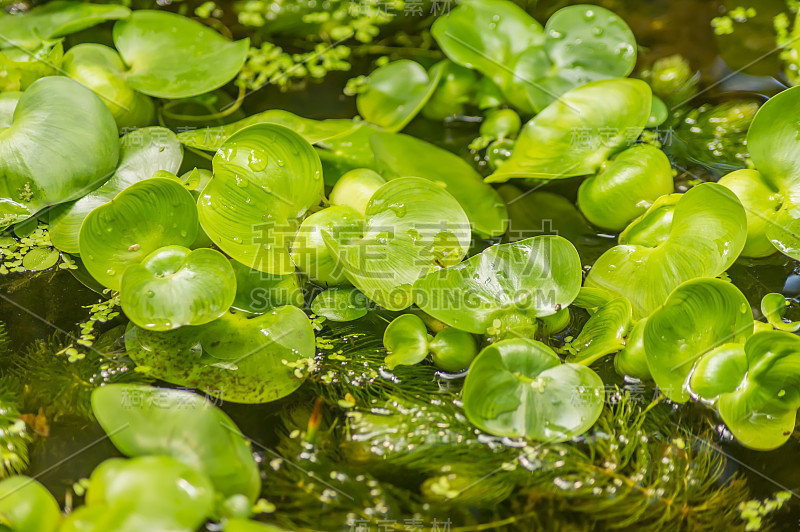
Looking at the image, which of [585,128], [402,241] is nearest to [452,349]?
[402,241]

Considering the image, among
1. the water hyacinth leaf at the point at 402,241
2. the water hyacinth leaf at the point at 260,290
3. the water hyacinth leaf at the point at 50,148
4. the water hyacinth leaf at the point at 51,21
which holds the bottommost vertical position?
the water hyacinth leaf at the point at 260,290

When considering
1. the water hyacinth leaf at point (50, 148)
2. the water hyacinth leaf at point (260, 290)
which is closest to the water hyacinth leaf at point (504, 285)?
the water hyacinth leaf at point (260, 290)

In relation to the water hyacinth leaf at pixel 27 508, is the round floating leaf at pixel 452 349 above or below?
below

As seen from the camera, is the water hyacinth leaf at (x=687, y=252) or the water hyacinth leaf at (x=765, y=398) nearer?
the water hyacinth leaf at (x=765, y=398)

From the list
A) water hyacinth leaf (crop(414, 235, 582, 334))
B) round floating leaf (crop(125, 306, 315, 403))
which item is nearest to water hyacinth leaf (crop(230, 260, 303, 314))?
round floating leaf (crop(125, 306, 315, 403))

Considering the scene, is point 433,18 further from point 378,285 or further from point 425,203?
point 378,285

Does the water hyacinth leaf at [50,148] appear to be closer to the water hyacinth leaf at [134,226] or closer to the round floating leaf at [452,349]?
the water hyacinth leaf at [134,226]
